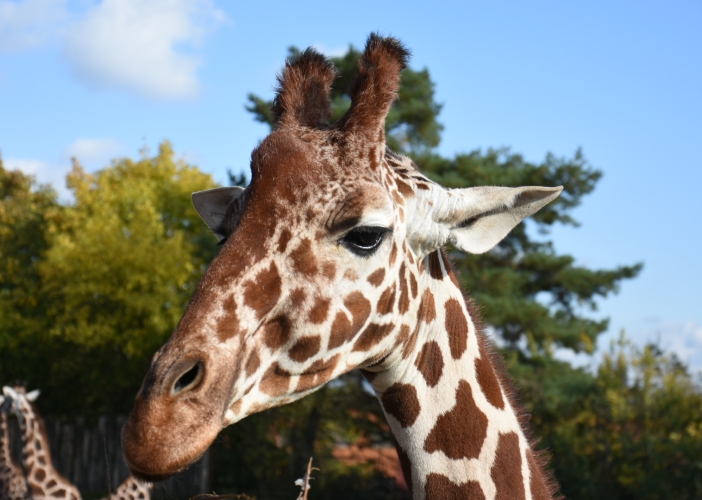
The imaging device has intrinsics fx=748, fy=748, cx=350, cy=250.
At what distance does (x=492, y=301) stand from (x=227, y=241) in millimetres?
15214

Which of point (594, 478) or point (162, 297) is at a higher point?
point (162, 297)

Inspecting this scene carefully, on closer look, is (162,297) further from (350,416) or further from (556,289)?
(556,289)

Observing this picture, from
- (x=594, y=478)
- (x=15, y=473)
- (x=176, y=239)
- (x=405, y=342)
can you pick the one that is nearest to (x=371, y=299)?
(x=405, y=342)

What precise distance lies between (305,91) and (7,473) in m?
7.16

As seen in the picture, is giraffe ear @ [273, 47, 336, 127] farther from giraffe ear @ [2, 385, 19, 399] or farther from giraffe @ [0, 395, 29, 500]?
giraffe ear @ [2, 385, 19, 399]

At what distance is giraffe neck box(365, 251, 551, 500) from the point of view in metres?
2.58

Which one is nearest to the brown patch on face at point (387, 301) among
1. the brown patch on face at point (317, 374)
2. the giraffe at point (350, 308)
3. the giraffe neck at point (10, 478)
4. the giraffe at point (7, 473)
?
the giraffe at point (350, 308)

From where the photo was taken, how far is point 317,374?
242 cm

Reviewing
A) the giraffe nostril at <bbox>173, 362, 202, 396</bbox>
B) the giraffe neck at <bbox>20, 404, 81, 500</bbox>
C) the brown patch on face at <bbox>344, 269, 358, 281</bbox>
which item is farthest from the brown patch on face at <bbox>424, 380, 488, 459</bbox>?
the giraffe neck at <bbox>20, 404, 81, 500</bbox>

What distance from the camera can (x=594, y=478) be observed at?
49.1 ft

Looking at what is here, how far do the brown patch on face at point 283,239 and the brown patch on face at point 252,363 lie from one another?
0.34 m

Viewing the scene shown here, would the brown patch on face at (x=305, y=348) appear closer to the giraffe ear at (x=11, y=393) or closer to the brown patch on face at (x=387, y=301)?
the brown patch on face at (x=387, y=301)

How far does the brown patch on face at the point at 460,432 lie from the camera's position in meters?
2.61

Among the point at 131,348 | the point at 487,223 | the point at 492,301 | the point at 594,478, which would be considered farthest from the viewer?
the point at 131,348
